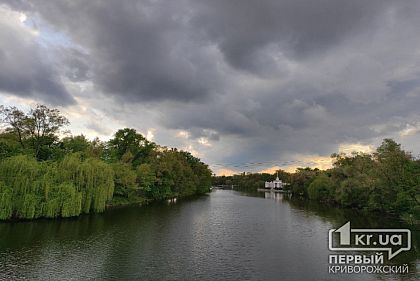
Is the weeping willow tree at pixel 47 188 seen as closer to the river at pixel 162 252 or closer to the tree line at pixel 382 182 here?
the river at pixel 162 252

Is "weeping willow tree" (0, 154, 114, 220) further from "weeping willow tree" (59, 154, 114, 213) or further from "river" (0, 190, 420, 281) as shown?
"river" (0, 190, 420, 281)

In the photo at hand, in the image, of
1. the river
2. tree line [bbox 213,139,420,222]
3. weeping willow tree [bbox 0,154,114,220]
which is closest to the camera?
the river

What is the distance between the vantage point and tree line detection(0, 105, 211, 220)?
37.2m

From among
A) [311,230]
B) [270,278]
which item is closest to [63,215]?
[270,278]

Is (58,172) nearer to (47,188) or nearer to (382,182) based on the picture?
(47,188)

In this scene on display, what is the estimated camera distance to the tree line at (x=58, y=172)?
37.2 meters

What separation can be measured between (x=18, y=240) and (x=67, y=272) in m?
10.2

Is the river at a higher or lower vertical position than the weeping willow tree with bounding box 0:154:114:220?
lower

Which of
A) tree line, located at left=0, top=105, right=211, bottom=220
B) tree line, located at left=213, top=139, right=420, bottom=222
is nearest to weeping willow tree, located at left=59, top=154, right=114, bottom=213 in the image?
tree line, located at left=0, top=105, right=211, bottom=220

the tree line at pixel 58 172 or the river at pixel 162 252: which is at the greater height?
the tree line at pixel 58 172

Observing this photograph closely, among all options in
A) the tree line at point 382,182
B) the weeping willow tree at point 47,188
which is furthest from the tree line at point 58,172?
the tree line at point 382,182

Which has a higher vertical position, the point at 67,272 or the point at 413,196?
the point at 413,196

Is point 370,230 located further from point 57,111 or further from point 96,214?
point 57,111

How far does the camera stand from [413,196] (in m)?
47.5
